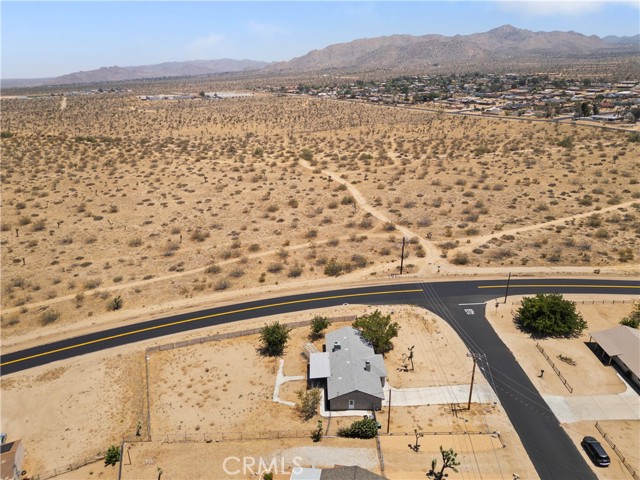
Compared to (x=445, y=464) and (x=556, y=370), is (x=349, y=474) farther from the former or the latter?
(x=556, y=370)

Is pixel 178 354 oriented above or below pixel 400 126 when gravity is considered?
below

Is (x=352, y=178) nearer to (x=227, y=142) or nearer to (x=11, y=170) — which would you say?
(x=227, y=142)

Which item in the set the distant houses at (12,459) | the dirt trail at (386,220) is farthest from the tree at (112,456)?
the dirt trail at (386,220)

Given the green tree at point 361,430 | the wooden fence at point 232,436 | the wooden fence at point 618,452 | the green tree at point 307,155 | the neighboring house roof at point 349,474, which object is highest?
the green tree at point 307,155

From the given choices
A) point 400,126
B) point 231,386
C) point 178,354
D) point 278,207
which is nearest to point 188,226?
point 278,207

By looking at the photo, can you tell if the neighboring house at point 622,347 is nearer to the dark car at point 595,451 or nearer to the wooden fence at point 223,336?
the dark car at point 595,451
